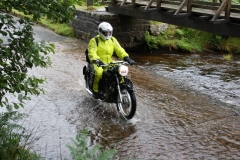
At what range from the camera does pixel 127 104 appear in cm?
734

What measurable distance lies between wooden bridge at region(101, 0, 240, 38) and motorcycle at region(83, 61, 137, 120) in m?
4.08

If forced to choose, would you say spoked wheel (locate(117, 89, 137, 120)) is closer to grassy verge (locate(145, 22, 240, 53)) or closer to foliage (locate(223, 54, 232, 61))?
grassy verge (locate(145, 22, 240, 53))

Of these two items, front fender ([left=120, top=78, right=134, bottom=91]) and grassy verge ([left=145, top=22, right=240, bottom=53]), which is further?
grassy verge ([left=145, top=22, right=240, bottom=53])

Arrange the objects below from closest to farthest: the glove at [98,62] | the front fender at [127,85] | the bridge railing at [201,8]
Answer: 1. the front fender at [127,85]
2. the glove at [98,62]
3. the bridge railing at [201,8]

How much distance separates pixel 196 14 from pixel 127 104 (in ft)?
17.6

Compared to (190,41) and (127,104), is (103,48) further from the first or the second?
(190,41)

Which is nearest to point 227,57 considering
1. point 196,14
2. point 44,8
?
point 196,14

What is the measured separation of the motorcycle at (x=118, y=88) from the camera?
281 inches

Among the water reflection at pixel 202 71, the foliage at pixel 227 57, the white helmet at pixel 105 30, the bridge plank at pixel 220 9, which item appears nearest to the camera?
the white helmet at pixel 105 30

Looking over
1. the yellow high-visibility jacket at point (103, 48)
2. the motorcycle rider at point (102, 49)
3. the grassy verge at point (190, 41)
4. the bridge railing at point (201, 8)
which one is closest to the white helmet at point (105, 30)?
the motorcycle rider at point (102, 49)

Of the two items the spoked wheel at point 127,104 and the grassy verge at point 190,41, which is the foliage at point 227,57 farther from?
the spoked wheel at point 127,104

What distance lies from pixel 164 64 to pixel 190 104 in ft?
18.7

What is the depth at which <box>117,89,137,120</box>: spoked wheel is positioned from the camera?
7.08 metres

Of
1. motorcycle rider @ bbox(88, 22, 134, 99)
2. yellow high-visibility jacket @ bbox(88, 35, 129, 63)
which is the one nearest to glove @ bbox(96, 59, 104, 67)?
motorcycle rider @ bbox(88, 22, 134, 99)
